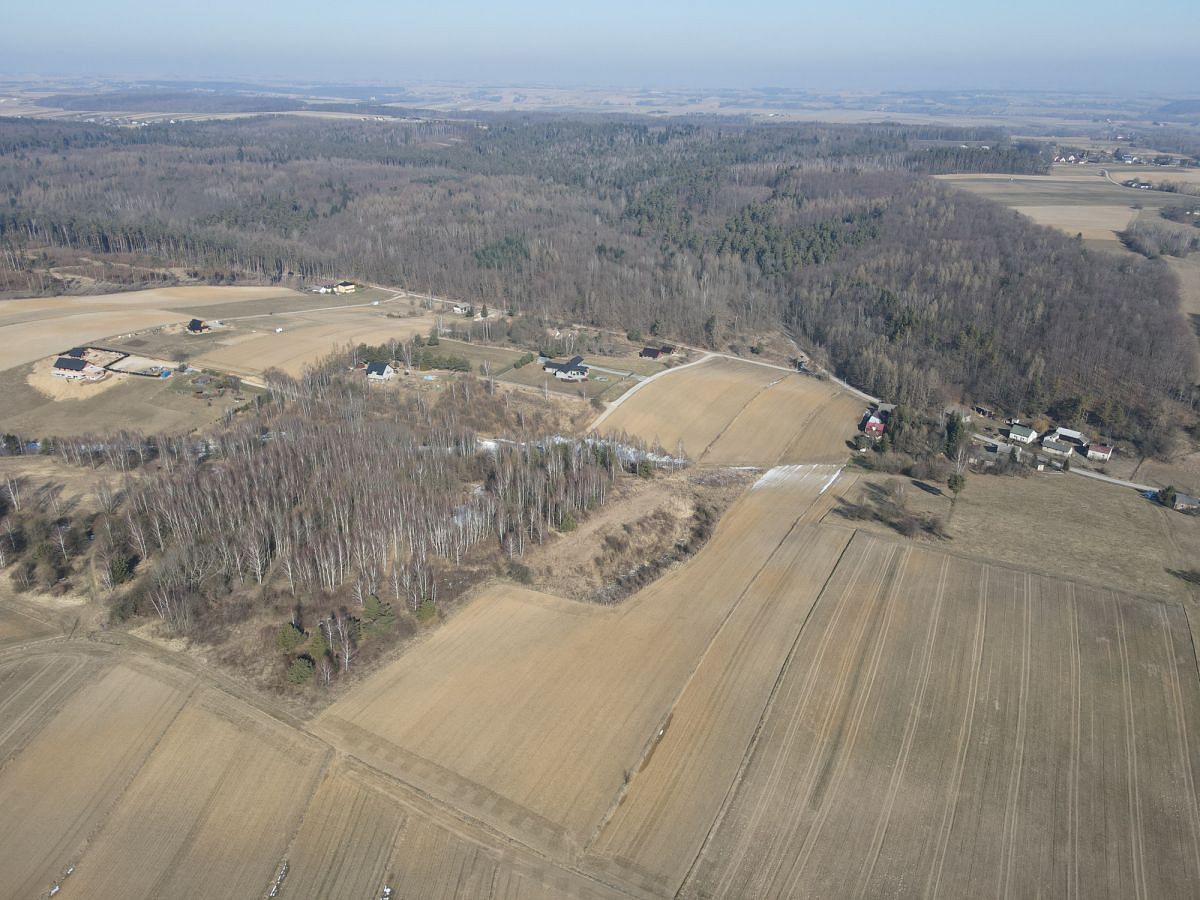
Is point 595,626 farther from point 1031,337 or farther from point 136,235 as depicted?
point 136,235

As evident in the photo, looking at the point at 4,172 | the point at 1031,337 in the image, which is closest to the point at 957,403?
the point at 1031,337

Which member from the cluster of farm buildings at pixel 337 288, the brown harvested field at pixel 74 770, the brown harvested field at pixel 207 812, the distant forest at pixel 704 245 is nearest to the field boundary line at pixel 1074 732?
the brown harvested field at pixel 207 812

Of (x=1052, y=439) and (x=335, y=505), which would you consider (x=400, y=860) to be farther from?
(x=1052, y=439)

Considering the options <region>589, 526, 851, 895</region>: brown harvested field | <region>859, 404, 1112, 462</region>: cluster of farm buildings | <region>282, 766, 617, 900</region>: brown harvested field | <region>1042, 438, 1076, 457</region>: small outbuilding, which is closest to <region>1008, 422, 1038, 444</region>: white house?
<region>859, 404, 1112, 462</region>: cluster of farm buildings

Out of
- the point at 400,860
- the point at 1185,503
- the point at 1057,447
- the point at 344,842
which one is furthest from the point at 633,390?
the point at 400,860

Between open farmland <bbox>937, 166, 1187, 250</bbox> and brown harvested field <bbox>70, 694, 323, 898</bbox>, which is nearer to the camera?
brown harvested field <bbox>70, 694, 323, 898</bbox>

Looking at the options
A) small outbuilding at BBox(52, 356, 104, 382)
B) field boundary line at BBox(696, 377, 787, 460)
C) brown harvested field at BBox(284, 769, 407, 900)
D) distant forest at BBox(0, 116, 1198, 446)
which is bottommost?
field boundary line at BBox(696, 377, 787, 460)

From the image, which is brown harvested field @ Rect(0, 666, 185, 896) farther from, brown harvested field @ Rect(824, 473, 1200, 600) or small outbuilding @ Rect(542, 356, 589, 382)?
small outbuilding @ Rect(542, 356, 589, 382)
